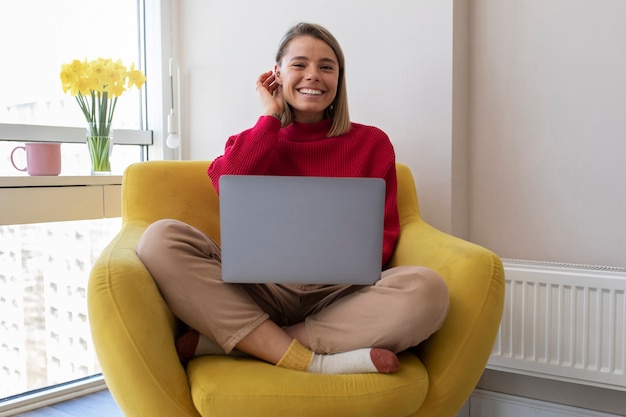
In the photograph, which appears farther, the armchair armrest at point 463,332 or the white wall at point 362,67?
the white wall at point 362,67

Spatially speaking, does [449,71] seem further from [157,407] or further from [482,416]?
[157,407]

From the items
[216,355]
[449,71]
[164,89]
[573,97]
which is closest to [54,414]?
[216,355]

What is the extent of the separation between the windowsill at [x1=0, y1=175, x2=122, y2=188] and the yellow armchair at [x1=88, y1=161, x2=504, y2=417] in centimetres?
53

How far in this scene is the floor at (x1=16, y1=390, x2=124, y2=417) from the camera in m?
1.91

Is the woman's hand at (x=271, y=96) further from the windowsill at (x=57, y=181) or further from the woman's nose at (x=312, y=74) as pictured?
the windowsill at (x=57, y=181)

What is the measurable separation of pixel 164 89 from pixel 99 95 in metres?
0.46

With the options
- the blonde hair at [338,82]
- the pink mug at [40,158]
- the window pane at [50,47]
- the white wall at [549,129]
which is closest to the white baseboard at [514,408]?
the white wall at [549,129]

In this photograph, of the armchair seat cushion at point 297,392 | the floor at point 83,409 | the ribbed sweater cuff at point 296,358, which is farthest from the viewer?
the floor at point 83,409

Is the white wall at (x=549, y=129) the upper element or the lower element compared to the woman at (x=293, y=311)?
upper

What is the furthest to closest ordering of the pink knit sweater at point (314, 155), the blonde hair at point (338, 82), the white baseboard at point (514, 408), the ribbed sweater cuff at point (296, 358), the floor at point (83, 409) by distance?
the floor at point (83, 409) < the white baseboard at point (514, 408) < the blonde hair at point (338, 82) < the pink knit sweater at point (314, 155) < the ribbed sweater cuff at point (296, 358)

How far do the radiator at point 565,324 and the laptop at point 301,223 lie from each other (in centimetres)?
75

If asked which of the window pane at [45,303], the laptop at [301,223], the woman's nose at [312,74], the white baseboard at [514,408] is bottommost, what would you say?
the white baseboard at [514,408]

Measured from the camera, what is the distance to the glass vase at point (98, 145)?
79.2 inches

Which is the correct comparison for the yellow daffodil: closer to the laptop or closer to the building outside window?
the building outside window
